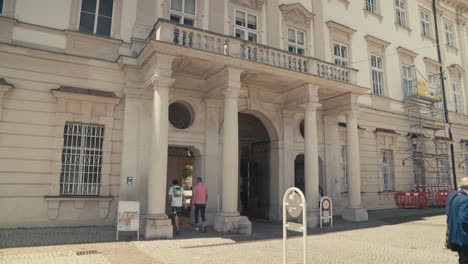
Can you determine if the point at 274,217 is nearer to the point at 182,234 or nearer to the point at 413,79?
the point at 182,234

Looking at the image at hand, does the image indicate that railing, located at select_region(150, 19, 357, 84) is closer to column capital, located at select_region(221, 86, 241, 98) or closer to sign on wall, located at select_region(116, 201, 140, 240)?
column capital, located at select_region(221, 86, 241, 98)

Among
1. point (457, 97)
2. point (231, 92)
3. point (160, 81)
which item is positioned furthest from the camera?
point (457, 97)

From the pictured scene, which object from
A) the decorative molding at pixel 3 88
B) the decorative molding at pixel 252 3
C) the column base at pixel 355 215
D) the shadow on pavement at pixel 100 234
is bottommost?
the shadow on pavement at pixel 100 234

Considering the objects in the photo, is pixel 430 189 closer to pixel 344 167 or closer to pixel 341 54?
pixel 344 167

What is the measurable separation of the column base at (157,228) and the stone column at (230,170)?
1.79 m

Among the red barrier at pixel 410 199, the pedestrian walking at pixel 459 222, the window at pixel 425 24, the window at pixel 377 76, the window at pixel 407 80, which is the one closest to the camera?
the pedestrian walking at pixel 459 222

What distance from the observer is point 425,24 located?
23219 millimetres

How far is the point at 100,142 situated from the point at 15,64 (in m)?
3.31

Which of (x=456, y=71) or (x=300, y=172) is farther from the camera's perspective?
(x=456, y=71)

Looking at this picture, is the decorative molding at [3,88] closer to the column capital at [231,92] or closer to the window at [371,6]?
the column capital at [231,92]

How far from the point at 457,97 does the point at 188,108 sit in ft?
67.3

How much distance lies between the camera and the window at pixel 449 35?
24578mm

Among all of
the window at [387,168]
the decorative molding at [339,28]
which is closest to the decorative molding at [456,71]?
the window at [387,168]

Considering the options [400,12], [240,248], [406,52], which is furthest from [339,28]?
[240,248]
